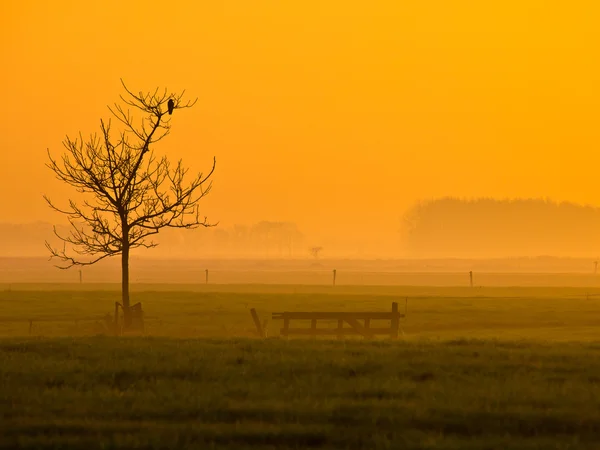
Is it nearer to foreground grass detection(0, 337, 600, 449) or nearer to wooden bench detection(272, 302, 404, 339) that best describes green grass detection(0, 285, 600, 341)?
wooden bench detection(272, 302, 404, 339)

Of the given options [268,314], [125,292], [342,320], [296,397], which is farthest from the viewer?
[268,314]

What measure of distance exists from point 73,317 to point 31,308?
7.77 meters

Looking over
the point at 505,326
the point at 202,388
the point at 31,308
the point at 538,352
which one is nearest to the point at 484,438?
the point at 202,388

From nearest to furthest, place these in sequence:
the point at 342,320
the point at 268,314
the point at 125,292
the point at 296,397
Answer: the point at 296,397, the point at 342,320, the point at 125,292, the point at 268,314

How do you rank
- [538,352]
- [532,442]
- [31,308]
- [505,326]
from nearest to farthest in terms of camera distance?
[532,442], [538,352], [505,326], [31,308]

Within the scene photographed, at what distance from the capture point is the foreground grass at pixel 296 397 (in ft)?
52.7

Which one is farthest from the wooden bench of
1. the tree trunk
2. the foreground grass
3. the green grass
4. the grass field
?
the foreground grass

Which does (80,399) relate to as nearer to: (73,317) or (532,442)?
(532,442)

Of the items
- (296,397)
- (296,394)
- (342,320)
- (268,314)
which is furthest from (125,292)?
(296,397)

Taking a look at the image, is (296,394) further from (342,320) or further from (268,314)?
(268,314)

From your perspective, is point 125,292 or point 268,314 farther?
point 268,314

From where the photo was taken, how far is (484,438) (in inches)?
634

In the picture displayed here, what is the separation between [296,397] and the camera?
757 inches

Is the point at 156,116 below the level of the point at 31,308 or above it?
above
